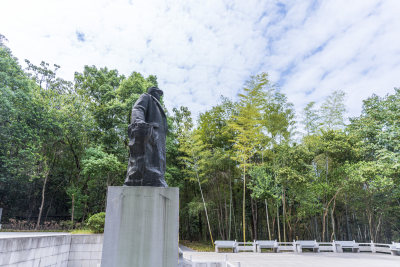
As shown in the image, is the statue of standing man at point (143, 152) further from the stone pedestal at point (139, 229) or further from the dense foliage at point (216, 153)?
the dense foliage at point (216, 153)

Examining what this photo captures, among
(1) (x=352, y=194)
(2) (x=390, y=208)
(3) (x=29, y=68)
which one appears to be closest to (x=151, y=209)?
(1) (x=352, y=194)

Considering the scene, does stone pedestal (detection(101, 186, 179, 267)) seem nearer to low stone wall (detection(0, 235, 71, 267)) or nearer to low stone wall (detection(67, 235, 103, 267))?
low stone wall (detection(0, 235, 71, 267))

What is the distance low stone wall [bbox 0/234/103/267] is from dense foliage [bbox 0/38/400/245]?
160 inches

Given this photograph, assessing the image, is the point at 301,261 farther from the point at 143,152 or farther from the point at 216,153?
the point at 143,152

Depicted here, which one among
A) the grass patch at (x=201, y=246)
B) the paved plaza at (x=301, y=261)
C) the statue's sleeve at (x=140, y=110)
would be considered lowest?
the grass patch at (x=201, y=246)

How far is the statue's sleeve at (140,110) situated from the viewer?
2.89 meters

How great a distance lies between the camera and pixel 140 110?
303 cm

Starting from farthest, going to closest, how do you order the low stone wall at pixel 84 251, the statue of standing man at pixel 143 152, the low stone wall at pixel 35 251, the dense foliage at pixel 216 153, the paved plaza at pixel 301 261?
the dense foliage at pixel 216 153, the paved plaza at pixel 301 261, the low stone wall at pixel 84 251, the low stone wall at pixel 35 251, the statue of standing man at pixel 143 152

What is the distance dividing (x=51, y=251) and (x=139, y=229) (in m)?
4.60

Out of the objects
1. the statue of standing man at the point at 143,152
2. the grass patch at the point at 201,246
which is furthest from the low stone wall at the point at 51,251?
the grass patch at the point at 201,246

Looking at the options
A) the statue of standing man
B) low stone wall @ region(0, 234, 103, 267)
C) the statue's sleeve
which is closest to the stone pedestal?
the statue of standing man

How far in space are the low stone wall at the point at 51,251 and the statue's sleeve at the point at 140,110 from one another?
294 cm

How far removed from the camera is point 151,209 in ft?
8.27

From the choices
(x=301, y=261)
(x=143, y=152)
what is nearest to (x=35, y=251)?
(x=143, y=152)
